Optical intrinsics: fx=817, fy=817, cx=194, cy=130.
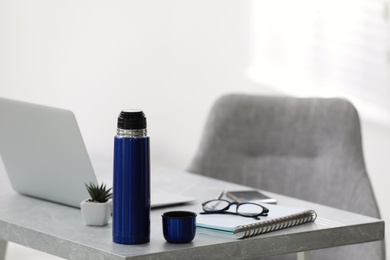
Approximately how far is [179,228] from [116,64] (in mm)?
3332

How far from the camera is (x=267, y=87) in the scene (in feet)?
14.0

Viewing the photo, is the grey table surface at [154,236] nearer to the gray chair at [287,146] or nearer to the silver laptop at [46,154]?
the silver laptop at [46,154]

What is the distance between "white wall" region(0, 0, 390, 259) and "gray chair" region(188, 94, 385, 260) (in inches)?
83.4

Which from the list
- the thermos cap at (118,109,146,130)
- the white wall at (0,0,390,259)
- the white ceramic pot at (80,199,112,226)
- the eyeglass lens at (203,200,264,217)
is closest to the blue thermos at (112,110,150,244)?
the thermos cap at (118,109,146,130)

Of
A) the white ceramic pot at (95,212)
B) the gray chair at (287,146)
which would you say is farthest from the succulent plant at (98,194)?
the gray chair at (287,146)

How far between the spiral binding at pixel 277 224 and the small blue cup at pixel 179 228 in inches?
3.5

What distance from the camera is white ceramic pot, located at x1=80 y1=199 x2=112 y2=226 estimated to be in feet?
4.97

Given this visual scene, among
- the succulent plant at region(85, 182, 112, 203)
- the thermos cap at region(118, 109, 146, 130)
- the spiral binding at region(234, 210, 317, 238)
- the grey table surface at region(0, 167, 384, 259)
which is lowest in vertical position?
the grey table surface at region(0, 167, 384, 259)

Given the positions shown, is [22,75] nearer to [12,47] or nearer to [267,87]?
[12,47]

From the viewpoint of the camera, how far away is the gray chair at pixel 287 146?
7.46 ft

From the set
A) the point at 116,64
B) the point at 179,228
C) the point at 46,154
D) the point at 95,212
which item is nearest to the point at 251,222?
the point at 179,228

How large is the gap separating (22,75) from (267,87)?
143cm

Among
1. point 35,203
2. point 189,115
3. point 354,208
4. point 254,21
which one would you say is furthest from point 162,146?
point 35,203

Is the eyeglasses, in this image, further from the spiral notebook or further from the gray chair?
the gray chair
